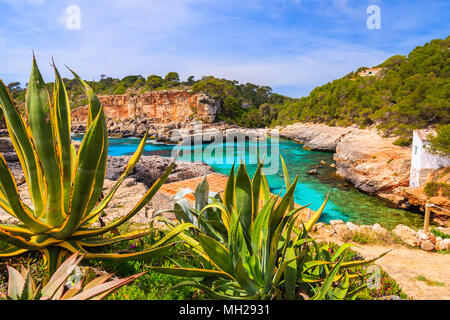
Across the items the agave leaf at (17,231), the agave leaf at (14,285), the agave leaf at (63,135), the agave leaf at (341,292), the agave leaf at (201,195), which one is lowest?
the agave leaf at (341,292)

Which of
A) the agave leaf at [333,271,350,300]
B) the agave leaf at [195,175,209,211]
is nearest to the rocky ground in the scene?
the agave leaf at [333,271,350,300]

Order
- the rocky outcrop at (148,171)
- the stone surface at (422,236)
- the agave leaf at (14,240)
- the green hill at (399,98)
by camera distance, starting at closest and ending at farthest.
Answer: the agave leaf at (14,240) < the stone surface at (422,236) < the rocky outcrop at (148,171) < the green hill at (399,98)

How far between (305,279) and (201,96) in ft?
130

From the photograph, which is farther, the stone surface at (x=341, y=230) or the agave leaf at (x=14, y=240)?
the stone surface at (x=341, y=230)

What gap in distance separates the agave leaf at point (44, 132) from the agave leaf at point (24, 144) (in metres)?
0.06

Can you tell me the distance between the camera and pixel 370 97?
2527cm

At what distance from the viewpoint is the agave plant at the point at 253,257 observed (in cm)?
134

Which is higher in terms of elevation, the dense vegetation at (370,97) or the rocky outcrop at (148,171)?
the dense vegetation at (370,97)

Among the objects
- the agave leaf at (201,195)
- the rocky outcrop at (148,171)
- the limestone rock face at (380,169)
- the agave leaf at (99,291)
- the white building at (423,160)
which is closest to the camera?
the agave leaf at (99,291)

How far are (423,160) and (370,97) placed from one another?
20.1m

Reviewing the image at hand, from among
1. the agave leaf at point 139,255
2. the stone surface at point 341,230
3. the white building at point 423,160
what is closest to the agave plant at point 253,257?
the agave leaf at point 139,255

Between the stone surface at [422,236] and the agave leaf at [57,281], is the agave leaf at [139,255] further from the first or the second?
the stone surface at [422,236]
